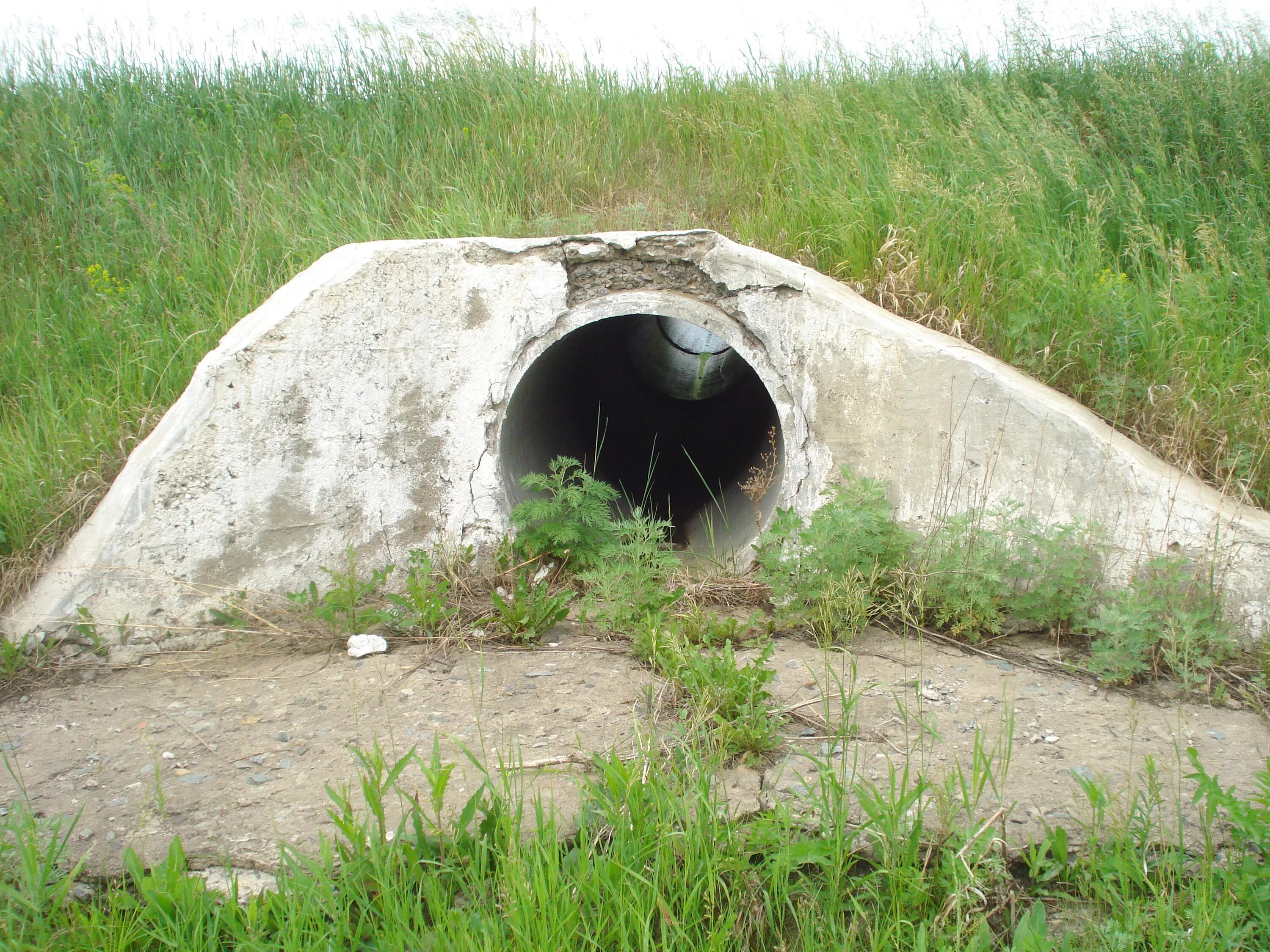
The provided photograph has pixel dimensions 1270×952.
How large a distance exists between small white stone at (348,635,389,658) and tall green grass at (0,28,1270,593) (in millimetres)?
1385

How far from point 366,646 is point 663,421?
3583 millimetres

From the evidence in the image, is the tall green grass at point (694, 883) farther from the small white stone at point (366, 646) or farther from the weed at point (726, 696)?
the small white stone at point (366, 646)

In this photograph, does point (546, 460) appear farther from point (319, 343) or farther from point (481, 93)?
point (481, 93)

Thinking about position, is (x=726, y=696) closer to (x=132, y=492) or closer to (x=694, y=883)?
(x=694, y=883)

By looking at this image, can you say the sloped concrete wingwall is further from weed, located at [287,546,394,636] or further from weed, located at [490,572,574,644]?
weed, located at [490,572,574,644]

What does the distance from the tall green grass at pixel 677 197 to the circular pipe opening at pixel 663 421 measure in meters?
1.02

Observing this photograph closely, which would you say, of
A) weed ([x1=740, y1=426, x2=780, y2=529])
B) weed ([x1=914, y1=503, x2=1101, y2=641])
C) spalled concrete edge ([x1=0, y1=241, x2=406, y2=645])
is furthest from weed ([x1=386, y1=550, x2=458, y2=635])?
weed ([x1=914, y1=503, x2=1101, y2=641])

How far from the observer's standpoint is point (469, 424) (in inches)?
147

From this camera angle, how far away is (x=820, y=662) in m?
3.02

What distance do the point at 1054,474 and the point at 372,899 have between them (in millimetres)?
2732

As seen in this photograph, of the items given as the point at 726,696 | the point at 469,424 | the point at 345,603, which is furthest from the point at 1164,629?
the point at 345,603

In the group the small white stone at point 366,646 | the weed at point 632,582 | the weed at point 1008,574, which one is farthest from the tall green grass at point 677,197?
the weed at point 632,582

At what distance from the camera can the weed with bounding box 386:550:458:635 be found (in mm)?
3285

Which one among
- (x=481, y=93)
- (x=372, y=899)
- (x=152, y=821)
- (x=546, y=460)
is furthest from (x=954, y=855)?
(x=481, y=93)
